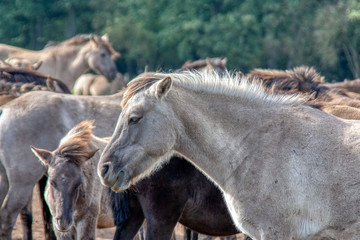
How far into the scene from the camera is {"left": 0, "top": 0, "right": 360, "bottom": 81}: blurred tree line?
1056 inches

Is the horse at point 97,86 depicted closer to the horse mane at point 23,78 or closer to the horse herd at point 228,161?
the horse mane at point 23,78

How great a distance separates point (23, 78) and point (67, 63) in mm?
4935

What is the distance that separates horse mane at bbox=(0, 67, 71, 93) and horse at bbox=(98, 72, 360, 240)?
4894mm

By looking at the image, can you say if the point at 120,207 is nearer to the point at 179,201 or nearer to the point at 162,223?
the point at 162,223

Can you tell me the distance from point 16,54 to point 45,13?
16186mm

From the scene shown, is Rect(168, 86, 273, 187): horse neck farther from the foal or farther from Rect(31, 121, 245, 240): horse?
the foal

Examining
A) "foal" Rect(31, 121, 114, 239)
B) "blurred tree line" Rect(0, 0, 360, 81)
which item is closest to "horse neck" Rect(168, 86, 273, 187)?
"foal" Rect(31, 121, 114, 239)

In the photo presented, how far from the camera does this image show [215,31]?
29156 mm

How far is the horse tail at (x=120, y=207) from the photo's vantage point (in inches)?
224

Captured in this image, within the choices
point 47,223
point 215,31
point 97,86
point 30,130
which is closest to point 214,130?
point 47,223

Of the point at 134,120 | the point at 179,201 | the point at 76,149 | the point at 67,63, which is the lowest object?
the point at 67,63

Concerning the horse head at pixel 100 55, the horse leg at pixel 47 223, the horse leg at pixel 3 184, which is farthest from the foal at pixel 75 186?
the horse head at pixel 100 55

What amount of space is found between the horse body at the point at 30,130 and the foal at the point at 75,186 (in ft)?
4.54

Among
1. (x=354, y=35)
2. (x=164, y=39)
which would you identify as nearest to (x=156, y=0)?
(x=164, y=39)
